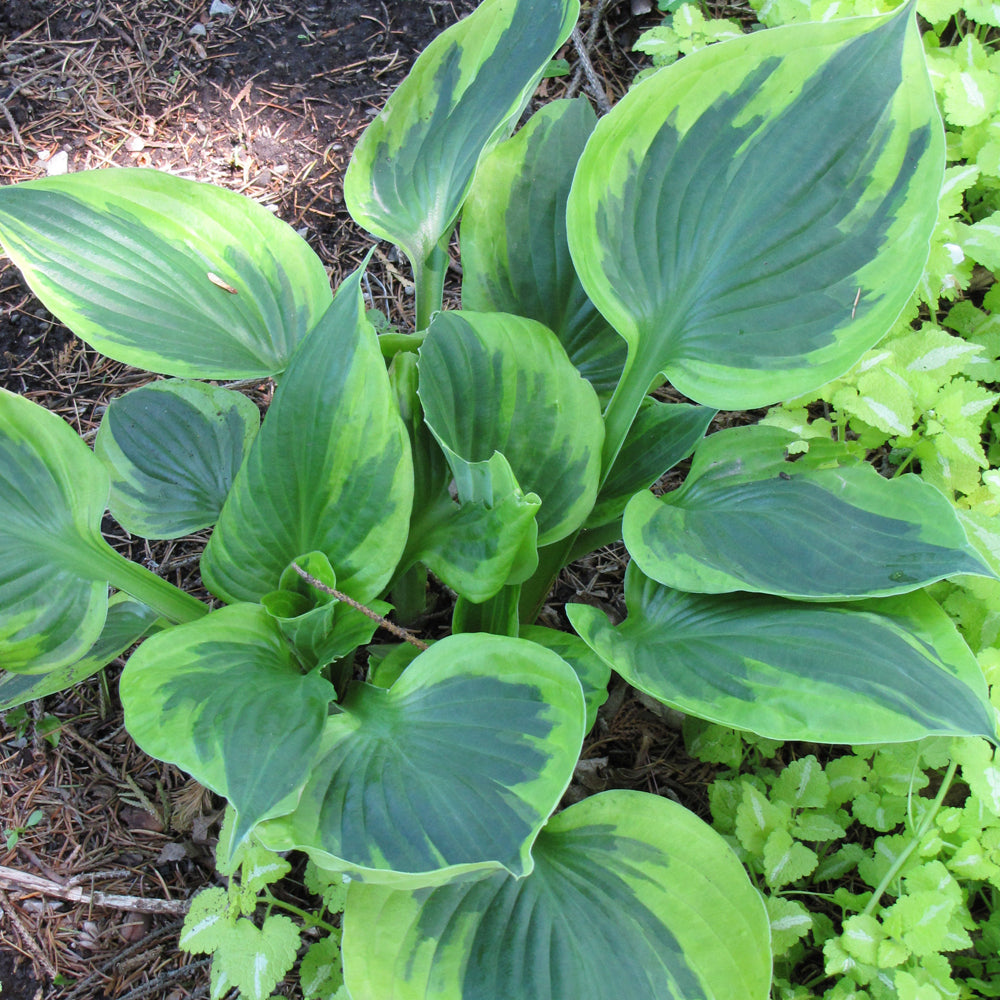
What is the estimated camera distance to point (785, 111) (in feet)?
3.24

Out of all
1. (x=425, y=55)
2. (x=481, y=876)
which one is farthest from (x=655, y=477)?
(x=425, y=55)

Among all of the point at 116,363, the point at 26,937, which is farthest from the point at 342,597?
the point at 116,363

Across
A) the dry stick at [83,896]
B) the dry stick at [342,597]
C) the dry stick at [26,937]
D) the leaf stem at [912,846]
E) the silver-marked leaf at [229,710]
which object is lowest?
the dry stick at [26,937]

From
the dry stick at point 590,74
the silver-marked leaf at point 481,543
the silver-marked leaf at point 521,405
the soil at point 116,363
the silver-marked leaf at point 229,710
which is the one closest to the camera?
the silver-marked leaf at point 229,710

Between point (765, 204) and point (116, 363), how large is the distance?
135cm

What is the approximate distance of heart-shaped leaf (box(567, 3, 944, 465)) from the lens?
3.11 feet

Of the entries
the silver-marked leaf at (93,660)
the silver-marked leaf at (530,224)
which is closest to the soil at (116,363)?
the silver-marked leaf at (93,660)

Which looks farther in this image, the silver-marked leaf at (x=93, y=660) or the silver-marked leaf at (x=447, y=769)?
the silver-marked leaf at (x=93, y=660)

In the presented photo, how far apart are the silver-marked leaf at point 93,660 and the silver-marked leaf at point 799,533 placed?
0.70 metres

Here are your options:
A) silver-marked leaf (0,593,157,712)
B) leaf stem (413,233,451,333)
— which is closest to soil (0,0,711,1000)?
silver-marked leaf (0,593,157,712)

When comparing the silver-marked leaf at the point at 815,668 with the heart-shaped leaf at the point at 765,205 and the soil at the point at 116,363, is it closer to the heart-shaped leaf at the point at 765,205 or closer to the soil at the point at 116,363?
the heart-shaped leaf at the point at 765,205

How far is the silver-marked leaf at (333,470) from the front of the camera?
93cm

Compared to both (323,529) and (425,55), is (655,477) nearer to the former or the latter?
(323,529)

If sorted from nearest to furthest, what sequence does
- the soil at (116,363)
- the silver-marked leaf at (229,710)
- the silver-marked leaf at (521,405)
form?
the silver-marked leaf at (229,710), the silver-marked leaf at (521,405), the soil at (116,363)
